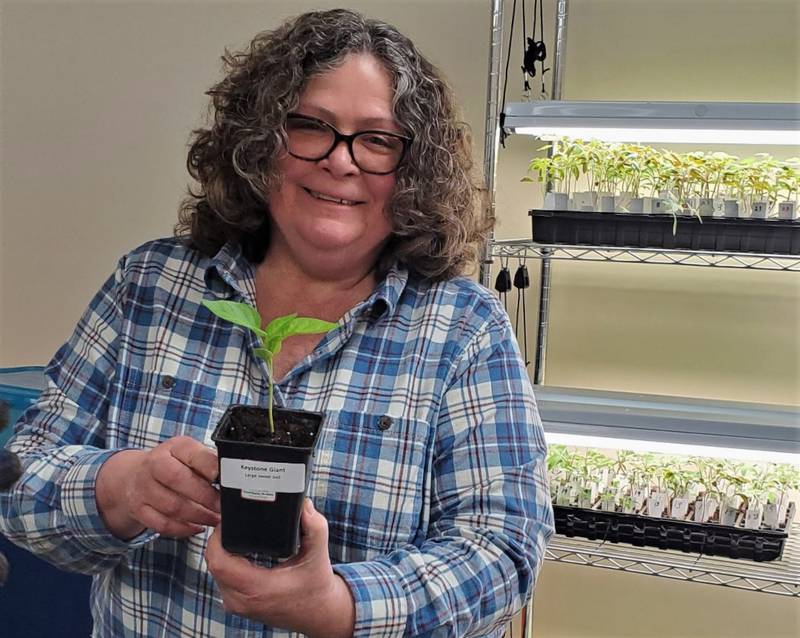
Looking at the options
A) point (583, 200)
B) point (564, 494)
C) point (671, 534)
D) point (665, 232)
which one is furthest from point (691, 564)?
point (583, 200)

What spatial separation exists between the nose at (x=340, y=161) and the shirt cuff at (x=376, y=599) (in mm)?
478

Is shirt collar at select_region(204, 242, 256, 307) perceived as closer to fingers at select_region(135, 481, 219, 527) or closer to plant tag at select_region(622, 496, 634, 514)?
fingers at select_region(135, 481, 219, 527)

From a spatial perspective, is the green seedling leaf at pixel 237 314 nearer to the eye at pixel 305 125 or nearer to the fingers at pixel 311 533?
the fingers at pixel 311 533

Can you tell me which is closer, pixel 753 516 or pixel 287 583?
pixel 287 583

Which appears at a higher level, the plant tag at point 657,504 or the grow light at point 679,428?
the grow light at point 679,428

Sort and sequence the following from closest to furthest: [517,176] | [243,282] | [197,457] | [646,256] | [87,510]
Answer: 1. [197,457]
2. [87,510]
3. [243,282]
4. [646,256]
5. [517,176]

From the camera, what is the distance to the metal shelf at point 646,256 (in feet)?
7.04

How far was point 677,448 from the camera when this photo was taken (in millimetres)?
1973

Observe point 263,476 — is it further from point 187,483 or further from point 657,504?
point 657,504

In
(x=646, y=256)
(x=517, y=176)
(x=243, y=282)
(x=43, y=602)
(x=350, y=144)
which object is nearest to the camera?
(x=350, y=144)

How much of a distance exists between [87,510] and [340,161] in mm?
514

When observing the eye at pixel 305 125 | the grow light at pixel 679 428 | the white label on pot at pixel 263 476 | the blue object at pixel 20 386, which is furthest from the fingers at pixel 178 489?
the grow light at pixel 679 428

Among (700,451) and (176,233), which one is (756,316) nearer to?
(700,451)

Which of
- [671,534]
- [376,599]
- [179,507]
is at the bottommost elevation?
[671,534]
